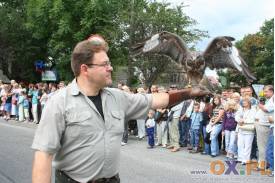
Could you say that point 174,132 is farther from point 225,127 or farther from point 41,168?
point 41,168

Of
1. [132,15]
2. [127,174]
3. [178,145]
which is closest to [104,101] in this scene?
[127,174]

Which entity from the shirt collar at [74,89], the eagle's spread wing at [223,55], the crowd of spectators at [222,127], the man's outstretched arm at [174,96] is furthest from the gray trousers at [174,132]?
the shirt collar at [74,89]

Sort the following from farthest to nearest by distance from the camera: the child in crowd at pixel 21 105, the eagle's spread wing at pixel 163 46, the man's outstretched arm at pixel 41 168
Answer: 1. the child in crowd at pixel 21 105
2. the eagle's spread wing at pixel 163 46
3. the man's outstretched arm at pixel 41 168

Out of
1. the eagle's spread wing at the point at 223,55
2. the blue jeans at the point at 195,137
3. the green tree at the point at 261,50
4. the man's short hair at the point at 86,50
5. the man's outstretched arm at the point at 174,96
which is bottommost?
the blue jeans at the point at 195,137

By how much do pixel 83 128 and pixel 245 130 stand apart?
7.24 meters

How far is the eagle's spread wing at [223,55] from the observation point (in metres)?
8.81

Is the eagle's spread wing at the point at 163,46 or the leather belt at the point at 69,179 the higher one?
the eagle's spread wing at the point at 163,46

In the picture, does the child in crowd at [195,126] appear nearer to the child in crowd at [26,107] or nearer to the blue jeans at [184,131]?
the blue jeans at [184,131]

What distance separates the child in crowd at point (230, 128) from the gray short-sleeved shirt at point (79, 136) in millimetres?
7314

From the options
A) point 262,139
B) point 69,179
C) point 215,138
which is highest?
point 69,179

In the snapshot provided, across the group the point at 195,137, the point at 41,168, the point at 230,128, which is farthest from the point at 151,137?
the point at 41,168

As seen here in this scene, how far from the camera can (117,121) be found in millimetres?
2871

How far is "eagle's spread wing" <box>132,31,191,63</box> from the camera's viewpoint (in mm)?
11430

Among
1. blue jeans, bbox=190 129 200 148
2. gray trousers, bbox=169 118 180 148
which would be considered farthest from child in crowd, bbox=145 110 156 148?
blue jeans, bbox=190 129 200 148
